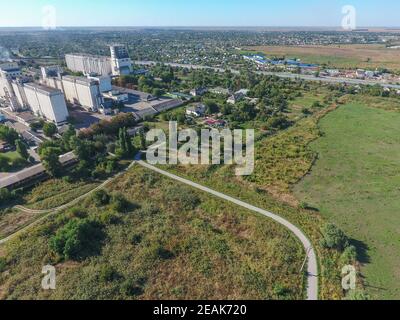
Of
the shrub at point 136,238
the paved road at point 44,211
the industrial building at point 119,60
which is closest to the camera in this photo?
the shrub at point 136,238

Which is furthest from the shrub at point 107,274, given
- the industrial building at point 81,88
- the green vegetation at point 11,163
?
the industrial building at point 81,88

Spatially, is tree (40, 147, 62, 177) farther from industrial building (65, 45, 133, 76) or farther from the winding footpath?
industrial building (65, 45, 133, 76)

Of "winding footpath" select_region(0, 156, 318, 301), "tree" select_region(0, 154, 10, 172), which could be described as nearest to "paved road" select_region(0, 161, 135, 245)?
"winding footpath" select_region(0, 156, 318, 301)

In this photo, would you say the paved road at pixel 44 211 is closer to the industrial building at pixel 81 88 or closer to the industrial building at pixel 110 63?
the industrial building at pixel 81 88

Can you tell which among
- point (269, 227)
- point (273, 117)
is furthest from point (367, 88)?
point (269, 227)

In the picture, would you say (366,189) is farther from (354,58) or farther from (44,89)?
(354,58)

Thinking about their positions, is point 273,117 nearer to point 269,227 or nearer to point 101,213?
A: point 269,227
